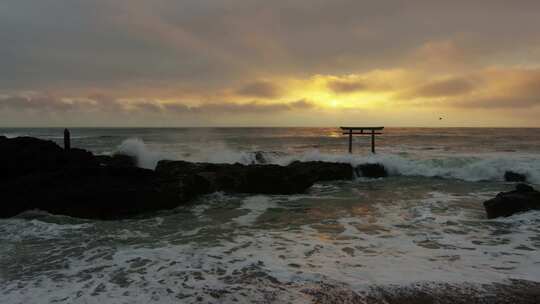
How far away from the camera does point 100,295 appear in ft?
17.9

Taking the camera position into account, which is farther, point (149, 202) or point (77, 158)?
point (77, 158)

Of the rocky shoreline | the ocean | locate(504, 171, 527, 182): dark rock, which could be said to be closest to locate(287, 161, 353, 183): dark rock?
the rocky shoreline

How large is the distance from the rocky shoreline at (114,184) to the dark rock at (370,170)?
5.57 metres

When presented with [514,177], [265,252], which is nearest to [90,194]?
[265,252]

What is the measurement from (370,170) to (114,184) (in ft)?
44.0

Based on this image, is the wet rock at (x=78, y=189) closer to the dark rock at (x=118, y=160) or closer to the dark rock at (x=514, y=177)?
the dark rock at (x=118, y=160)

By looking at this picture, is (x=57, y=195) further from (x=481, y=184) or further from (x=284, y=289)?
(x=481, y=184)

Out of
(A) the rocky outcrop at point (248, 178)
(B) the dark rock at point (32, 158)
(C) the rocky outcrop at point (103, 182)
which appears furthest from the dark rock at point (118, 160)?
(A) the rocky outcrop at point (248, 178)

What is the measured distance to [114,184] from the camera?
12.0 meters

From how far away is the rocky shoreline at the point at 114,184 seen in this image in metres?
10.9

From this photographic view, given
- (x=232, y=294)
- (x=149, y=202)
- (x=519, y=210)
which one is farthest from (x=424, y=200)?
(x=232, y=294)

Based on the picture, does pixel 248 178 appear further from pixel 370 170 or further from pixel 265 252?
pixel 265 252

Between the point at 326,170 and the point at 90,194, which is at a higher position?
the point at 90,194

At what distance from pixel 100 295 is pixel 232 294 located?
5.73 feet
